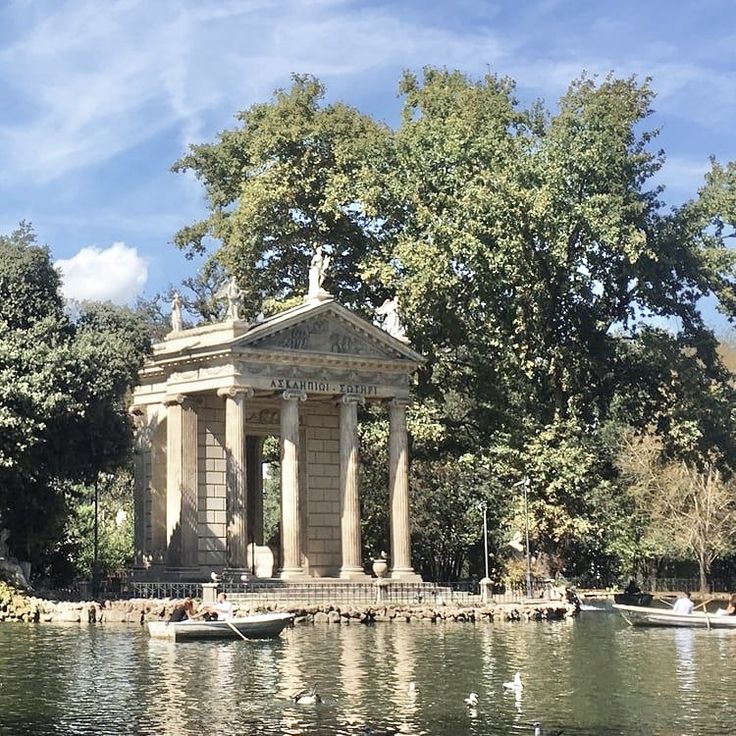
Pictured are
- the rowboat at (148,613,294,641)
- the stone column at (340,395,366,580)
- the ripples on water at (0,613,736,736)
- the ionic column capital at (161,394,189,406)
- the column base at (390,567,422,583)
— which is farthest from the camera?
the column base at (390,567,422,583)

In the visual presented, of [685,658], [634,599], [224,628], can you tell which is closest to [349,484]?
[634,599]

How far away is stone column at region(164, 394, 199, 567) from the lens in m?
55.2

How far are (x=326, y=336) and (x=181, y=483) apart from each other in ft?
27.2

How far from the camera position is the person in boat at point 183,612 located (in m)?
38.9

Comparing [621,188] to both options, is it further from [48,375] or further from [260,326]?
[48,375]

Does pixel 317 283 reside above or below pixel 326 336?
above

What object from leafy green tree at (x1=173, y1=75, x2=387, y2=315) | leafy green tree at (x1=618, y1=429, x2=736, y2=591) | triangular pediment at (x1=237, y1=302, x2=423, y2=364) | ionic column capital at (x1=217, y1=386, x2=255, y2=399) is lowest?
leafy green tree at (x1=618, y1=429, x2=736, y2=591)

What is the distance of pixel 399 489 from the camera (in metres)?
58.3

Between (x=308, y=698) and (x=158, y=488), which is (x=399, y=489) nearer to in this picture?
(x=158, y=488)

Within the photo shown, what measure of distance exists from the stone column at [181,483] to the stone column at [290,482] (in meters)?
3.66

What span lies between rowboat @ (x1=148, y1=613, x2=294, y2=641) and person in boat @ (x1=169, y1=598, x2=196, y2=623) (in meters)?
0.33

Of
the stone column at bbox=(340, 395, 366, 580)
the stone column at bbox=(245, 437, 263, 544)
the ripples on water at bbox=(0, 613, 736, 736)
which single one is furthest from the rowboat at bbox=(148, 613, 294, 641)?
the stone column at bbox=(245, 437, 263, 544)

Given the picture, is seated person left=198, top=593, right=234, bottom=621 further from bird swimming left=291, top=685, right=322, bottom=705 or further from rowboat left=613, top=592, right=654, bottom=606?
rowboat left=613, top=592, right=654, bottom=606

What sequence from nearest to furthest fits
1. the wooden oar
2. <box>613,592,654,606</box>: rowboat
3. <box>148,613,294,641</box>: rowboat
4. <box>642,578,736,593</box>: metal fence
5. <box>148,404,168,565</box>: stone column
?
1. <box>148,613,294,641</box>: rowboat
2. the wooden oar
3. <box>148,404,168,565</box>: stone column
4. <box>613,592,654,606</box>: rowboat
5. <box>642,578,736,593</box>: metal fence
